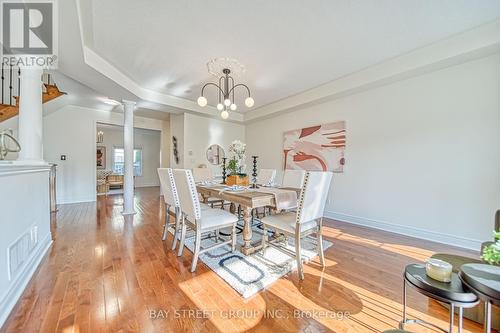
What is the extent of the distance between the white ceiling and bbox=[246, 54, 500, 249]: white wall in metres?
0.68

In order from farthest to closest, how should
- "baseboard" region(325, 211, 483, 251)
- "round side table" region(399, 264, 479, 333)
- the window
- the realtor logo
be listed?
the window
"baseboard" region(325, 211, 483, 251)
the realtor logo
"round side table" region(399, 264, 479, 333)

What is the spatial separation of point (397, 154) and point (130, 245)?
427 cm

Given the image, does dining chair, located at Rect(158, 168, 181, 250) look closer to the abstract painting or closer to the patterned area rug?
the patterned area rug

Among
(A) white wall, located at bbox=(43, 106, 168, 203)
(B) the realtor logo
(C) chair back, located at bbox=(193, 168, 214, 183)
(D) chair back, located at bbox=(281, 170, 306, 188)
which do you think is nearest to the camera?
(B) the realtor logo

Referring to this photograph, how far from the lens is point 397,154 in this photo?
3197 mm

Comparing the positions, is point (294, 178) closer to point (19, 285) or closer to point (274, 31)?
point (274, 31)

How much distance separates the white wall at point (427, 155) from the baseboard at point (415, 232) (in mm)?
12

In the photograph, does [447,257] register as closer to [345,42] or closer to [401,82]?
[345,42]

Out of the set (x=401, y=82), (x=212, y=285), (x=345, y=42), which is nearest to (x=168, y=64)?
(x=345, y=42)

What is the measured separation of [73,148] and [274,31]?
6.13 metres

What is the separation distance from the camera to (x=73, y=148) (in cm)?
538

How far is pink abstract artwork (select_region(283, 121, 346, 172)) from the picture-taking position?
393 cm

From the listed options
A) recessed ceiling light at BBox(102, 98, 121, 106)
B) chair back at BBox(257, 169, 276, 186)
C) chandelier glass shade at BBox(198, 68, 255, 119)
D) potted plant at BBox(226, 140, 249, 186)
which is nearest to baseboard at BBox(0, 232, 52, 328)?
potted plant at BBox(226, 140, 249, 186)

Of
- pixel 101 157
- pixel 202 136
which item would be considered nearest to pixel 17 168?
pixel 202 136
